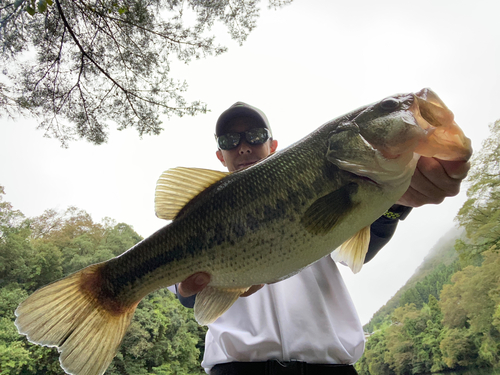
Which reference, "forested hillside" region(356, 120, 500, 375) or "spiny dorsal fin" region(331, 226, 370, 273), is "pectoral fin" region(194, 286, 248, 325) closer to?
"spiny dorsal fin" region(331, 226, 370, 273)

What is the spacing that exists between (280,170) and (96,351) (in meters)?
1.14

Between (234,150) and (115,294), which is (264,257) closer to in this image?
(115,294)

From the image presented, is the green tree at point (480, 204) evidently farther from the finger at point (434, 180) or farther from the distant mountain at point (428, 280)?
the finger at point (434, 180)

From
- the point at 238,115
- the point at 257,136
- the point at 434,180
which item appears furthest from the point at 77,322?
the point at 238,115

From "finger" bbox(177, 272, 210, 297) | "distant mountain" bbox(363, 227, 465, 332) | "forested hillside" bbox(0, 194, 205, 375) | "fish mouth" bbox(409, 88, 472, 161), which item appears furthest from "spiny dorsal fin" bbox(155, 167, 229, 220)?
"distant mountain" bbox(363, 227, 465, 332)

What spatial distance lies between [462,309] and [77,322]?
70.6 feet

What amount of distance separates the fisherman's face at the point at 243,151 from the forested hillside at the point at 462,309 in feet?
45.8

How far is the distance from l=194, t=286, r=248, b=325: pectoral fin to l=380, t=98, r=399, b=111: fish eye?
1042 mm

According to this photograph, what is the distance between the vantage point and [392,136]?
1160mm

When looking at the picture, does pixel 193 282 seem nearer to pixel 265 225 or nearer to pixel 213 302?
pixel 213 302

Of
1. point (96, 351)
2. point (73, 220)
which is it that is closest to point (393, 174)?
point (96, 351)

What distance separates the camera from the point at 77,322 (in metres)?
A: 1.25

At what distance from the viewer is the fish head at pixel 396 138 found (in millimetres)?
1094

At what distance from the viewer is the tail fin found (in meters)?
1.18
